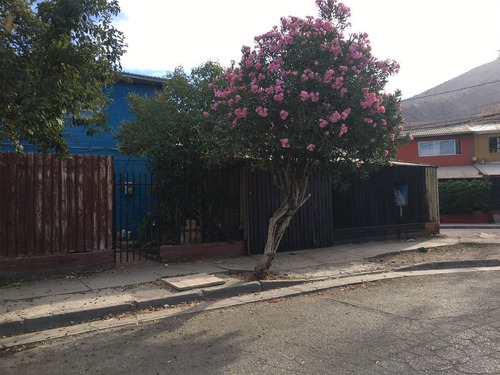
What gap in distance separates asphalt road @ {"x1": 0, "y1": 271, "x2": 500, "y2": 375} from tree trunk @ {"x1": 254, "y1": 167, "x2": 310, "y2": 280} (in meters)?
1.36

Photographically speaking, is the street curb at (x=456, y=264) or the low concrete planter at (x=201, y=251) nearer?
the low concrete planter at (x=201, y=251)

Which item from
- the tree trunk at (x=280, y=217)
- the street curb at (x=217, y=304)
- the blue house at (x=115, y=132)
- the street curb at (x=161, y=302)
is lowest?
the street curb at (x=217, y=304)

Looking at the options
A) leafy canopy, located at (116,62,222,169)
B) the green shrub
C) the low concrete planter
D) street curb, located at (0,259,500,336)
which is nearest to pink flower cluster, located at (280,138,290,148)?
street curb, located at (0,259,500,336)

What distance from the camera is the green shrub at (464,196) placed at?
2444cm

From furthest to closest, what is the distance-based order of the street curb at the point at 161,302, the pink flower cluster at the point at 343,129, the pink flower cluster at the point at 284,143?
the pink flower cluster at the point at 284,143
the pink flower cluster at the point at 343,129
the street curb at the point at 161,302

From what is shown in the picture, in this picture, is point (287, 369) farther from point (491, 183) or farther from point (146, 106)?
point (491, 183)

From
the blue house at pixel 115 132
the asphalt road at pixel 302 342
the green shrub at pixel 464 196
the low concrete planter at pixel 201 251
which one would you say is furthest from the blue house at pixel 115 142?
the green shrub at pixel 464 196

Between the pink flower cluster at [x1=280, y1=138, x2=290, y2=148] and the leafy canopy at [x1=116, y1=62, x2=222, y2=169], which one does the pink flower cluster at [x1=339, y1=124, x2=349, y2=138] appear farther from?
the leafy canopy at [x1=116, y1=62, x2=222, y2=169]

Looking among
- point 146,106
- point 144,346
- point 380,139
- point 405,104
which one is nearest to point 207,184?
point 146,106

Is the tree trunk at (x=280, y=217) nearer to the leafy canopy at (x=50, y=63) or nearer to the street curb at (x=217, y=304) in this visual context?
the street curb at (x=217, y=304)

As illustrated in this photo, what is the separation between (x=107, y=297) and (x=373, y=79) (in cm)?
627

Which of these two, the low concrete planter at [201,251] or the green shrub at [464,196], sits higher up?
the green shrub at [464,196]

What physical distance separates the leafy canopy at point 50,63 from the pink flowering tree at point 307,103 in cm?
243

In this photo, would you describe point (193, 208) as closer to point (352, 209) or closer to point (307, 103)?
point (307, 103)
